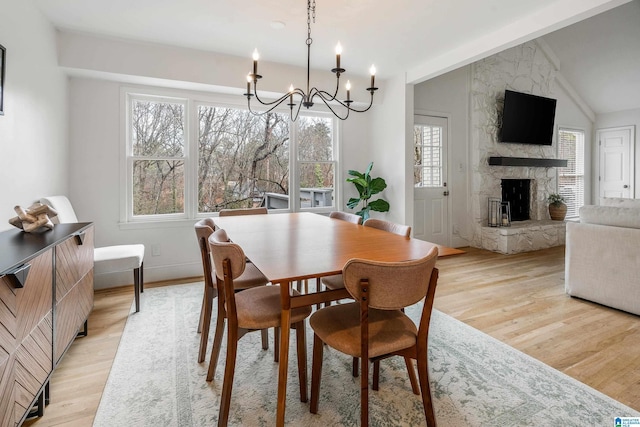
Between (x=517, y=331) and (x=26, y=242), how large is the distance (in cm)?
324

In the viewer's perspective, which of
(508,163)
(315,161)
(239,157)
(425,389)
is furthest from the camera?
(508,163)

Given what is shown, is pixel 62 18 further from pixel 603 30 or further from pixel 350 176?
pixel 603 30

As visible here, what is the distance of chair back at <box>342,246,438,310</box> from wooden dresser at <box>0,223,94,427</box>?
1286 mm

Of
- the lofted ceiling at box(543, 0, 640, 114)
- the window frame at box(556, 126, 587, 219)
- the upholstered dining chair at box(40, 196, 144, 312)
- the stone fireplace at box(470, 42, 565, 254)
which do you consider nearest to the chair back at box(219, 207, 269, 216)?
the upholstered dining chair at box(40, 196, 144, 312)

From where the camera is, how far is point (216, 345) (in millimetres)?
1845

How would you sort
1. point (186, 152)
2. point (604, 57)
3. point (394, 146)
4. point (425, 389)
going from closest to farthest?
point (425, 389)
point (186, 152)
point (394, 146)
point (604, 57)

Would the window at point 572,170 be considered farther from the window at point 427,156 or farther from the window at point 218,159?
the window at point 218,159

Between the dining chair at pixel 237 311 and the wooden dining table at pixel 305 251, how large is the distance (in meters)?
0.11

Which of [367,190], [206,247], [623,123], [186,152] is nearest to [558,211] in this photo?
[623,123]

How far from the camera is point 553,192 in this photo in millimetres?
6375

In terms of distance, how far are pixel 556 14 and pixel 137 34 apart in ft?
12.3

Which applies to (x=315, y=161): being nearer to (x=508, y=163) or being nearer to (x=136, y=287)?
(x=136, y=287)

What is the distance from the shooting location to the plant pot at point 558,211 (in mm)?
5949

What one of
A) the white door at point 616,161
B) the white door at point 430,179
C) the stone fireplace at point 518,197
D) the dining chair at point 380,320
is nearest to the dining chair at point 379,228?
the dining chair at point 380,320
